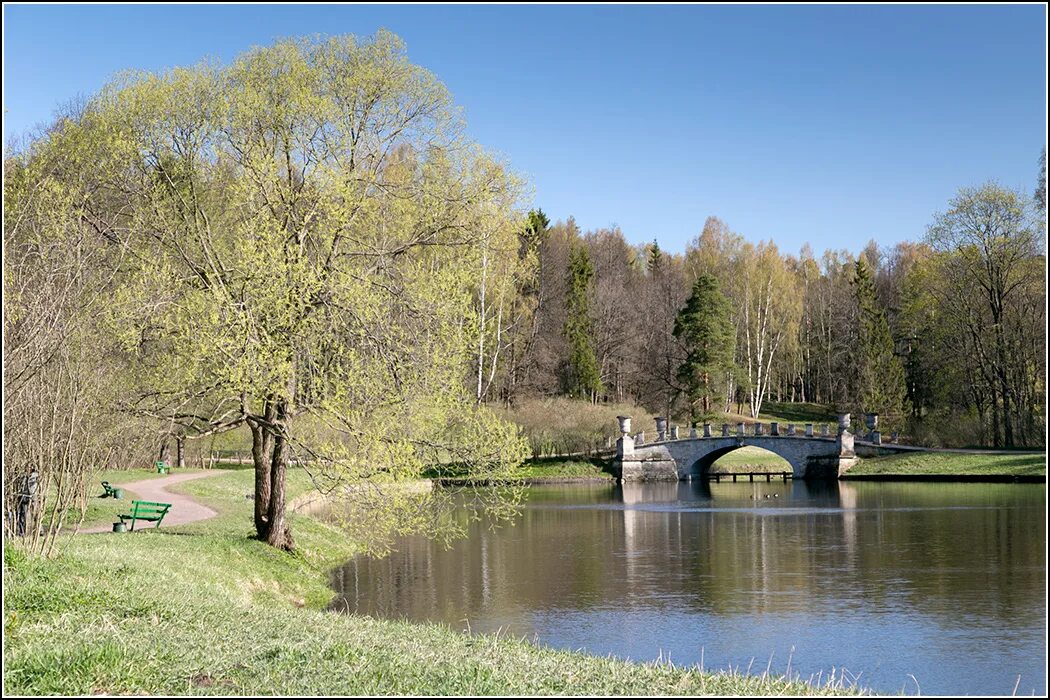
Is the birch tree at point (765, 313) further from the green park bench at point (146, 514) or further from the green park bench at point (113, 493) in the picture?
the green park bench at point (146, 514)

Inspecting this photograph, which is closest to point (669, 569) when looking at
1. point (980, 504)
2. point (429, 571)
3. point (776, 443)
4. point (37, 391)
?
point (429, 571)

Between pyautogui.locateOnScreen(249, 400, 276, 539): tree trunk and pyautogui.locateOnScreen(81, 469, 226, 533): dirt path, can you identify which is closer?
pyautogui.locateOnScreen(249, 400, 276, 539): tree trunk

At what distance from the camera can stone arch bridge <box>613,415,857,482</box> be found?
47.5m

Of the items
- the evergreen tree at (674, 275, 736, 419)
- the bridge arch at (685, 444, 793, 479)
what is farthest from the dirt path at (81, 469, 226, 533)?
the evergreen tree at (674, 275, 736, 419)

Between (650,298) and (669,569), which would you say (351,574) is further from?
(650,298)

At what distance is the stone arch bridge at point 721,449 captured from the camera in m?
47.5

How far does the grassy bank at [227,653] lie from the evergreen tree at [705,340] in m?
49.3

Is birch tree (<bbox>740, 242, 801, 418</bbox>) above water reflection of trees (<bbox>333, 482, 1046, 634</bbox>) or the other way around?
above

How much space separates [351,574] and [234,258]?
22.7ft

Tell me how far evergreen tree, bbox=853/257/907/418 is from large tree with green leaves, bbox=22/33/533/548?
39065 millimetres

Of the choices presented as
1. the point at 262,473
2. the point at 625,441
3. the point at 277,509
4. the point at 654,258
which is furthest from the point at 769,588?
the point at 654,258

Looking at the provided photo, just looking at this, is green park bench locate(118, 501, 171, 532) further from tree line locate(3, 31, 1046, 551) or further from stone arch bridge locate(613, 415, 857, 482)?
stone arch bridge locate(613, 415, 857, 482)

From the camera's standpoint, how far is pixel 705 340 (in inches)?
2404

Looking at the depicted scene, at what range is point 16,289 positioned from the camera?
43.9ft
